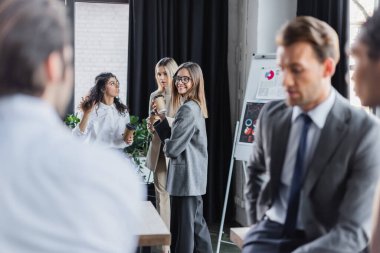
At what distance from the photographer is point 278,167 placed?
1.88 m

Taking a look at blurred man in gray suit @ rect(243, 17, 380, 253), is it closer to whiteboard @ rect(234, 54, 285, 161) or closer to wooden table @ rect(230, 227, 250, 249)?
wooden table @ rect(230, 227, 250, 249)

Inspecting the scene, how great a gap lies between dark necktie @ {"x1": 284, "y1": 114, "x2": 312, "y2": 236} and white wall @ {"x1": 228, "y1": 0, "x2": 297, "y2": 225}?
3286mm

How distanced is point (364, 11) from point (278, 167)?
287cm

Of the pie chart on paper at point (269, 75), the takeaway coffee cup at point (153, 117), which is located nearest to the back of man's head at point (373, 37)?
the takeaway coffee cup at point (153, 117)

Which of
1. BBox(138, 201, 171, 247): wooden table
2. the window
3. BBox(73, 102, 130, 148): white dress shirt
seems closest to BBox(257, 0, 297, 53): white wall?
the window

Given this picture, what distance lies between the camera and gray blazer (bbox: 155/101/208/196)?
3.75 metres

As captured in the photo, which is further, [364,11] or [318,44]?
[364,11]

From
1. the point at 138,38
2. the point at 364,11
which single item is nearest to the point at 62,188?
the point at 364,11

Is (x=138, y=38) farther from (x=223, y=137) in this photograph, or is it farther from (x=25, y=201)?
(x=25, y=201)

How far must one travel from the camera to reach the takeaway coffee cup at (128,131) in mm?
4171

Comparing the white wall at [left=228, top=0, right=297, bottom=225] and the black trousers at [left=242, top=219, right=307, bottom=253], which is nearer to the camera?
the black trousers at [left=242, top=219, right=307, bottom=253]

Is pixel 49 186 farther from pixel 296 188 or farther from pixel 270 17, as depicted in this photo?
pixel 270 17

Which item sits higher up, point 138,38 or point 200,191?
point 138,38

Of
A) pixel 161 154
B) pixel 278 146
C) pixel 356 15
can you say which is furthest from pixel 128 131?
pixel 278 146
